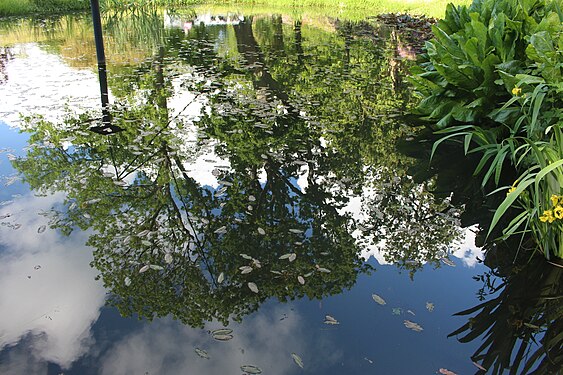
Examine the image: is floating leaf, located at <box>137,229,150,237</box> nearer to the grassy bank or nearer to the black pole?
the black pole

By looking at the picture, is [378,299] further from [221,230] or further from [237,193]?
[237,193]

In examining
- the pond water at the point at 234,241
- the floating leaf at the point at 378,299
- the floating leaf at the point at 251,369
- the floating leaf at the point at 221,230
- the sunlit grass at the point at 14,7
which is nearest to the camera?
the floating leaf at the point at 251,369

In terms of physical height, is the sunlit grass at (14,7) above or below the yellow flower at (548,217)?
above

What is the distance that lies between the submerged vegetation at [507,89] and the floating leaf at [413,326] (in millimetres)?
1103

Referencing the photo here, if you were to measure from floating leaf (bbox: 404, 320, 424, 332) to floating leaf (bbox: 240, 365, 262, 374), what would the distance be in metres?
0.98

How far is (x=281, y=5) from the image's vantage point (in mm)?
24250

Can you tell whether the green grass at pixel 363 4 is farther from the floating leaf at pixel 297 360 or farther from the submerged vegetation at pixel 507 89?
the floating leaf at pixel 297 360

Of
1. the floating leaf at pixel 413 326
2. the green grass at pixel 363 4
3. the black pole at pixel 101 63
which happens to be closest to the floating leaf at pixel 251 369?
the floating leaf at pixel 413 326

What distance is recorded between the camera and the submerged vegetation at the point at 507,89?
329 centimetres

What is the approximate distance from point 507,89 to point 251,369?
3555 millimetres

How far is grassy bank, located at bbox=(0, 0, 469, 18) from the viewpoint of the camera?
17.3 meters

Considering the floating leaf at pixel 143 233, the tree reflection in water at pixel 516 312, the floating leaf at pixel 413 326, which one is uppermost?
the floating leaf at pixel 143 233

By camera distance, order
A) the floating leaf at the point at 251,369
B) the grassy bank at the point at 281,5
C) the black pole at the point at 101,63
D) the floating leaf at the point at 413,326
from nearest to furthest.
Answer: the floating leaf at the point at 251,369 → the floating leaf at the point at 413,326 → the black pole at the point at 101,63 → the grassy bank at the point at 281,5

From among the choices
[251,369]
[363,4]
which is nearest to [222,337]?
[251,369]
